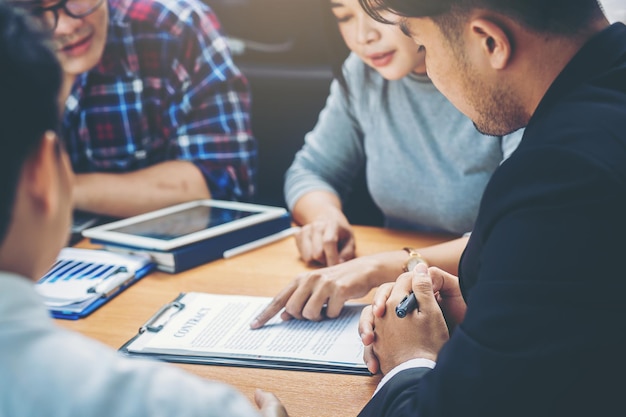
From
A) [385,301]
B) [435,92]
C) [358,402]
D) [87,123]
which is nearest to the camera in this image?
[358,402]

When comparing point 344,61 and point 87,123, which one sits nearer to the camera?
point 344,61

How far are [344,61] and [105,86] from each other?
654 mm

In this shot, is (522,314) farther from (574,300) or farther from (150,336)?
(150,336)

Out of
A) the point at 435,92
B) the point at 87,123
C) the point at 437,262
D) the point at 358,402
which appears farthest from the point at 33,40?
the point at 87,123

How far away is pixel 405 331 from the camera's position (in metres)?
1.01

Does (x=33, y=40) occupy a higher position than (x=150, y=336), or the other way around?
(x=33, y=40)

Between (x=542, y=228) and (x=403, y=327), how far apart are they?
346 millimetres

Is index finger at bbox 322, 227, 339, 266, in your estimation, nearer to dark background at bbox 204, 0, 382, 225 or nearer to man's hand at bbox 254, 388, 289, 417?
man's hand at bbox 254, 388, 289, 417

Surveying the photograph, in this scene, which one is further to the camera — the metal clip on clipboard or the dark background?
the dark background

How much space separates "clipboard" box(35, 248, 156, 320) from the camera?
4.15ft

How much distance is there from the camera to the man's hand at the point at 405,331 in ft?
3.24

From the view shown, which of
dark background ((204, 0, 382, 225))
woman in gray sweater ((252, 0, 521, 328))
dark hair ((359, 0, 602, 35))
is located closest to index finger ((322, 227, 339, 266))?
woman in gray sweater ((252, 0, 521, 328))

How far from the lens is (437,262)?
1.39m

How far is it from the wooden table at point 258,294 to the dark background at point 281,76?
2.43ft
